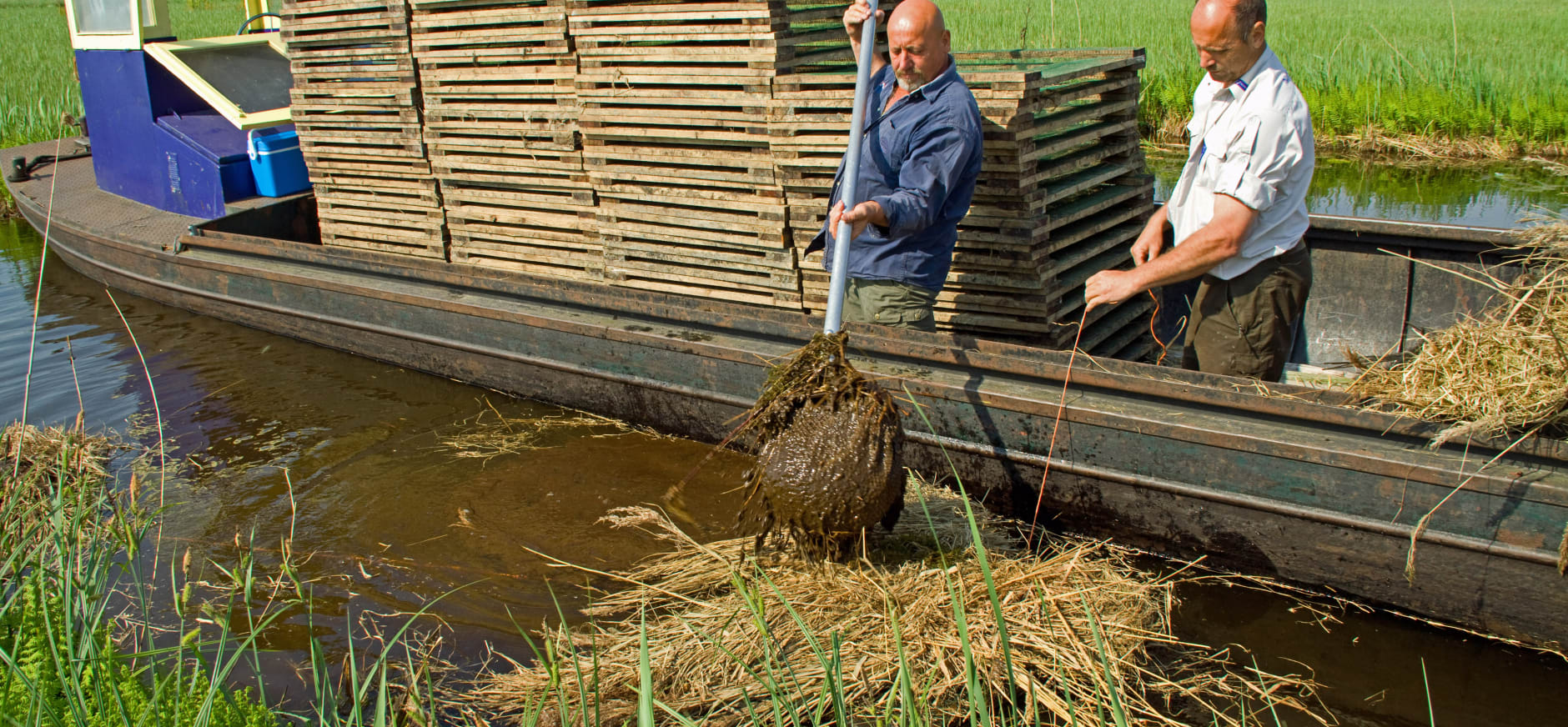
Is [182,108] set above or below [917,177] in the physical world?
above

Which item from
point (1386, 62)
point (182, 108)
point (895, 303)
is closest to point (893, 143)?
point (895, 303)

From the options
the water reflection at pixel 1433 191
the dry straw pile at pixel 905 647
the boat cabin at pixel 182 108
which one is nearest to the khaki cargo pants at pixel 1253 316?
the dry straw pile at pixel 905 647

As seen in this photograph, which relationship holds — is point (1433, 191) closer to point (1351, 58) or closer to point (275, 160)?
point (1351, 58)

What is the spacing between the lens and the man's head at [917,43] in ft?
13.7

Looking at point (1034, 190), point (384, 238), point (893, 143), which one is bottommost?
point (384, 238)

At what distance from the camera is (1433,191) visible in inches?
385

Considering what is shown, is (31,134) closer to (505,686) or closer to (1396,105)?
(505,686)

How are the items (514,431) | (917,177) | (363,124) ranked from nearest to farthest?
(917,177)
(514,431)
(363,124)

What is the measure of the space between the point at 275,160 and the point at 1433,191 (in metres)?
9.98

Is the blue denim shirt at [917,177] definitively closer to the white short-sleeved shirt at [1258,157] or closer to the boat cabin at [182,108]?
the white short-sleeved shirt at [1258,157]

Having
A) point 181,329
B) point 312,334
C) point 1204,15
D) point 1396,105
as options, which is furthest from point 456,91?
point 1396,105

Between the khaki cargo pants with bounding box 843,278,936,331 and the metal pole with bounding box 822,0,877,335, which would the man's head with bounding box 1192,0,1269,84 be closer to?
the metal pole with bounding box 822,0,877,335

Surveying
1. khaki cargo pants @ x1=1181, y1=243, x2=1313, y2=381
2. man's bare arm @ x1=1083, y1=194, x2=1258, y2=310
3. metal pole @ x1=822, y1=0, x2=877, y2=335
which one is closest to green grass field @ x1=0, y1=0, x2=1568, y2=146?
metal pole @ x1=822, y1=0, x2=877, y2=335

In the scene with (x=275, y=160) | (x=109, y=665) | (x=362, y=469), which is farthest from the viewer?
(x=275, y=160)
